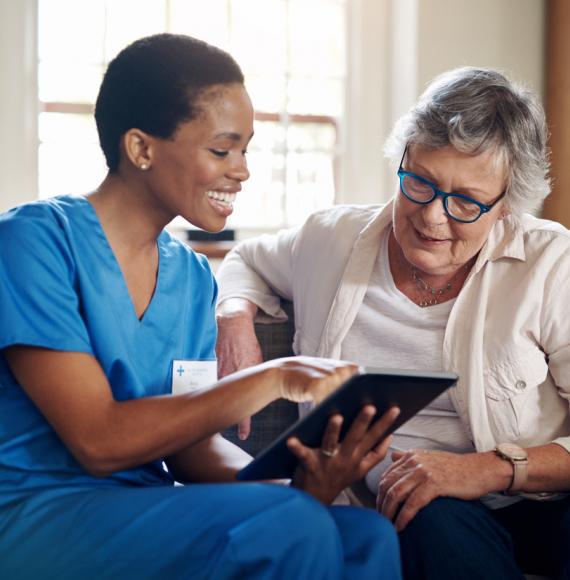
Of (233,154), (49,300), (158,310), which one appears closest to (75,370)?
(49,300)

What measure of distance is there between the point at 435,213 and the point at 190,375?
55 centimetres

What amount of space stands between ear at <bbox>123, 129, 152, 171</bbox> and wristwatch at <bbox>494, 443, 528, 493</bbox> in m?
0.78

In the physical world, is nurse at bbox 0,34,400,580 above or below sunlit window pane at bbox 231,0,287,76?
below

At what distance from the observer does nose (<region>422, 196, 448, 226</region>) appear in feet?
5.39

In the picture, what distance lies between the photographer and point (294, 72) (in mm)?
3160

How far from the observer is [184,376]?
1438 millimetres

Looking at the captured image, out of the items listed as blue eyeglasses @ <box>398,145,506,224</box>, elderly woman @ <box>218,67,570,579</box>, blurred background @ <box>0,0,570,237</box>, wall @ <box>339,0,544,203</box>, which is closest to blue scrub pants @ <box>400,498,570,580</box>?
elderly woman @ <box>218,67,570,579</box>

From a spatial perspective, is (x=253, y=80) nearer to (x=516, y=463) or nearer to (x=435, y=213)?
(x=435, y=213)

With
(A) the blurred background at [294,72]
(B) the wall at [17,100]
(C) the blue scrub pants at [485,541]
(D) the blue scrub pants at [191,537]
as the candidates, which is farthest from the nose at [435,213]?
(B) the wall at [17,100]

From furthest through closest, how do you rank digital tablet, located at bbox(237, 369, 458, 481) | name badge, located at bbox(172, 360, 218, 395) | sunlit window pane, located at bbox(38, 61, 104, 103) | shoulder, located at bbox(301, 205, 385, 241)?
sunlit window pane, located at bbox(38, 61, 104, 103), shoulder, located at bbox(301, 205, 385, 241), name badge, located at bbox(172, 360, 218, 395), digital tablet, located at bbox(237, 369, 458, 481)

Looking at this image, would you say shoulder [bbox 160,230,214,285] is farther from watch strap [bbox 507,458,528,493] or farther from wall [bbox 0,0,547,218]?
wall [bbox 0,0,547,218]

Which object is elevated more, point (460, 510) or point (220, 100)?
point (220, 100)

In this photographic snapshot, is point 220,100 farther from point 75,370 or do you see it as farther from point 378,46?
point 378,46

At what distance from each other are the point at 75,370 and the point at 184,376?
26 centimetres
